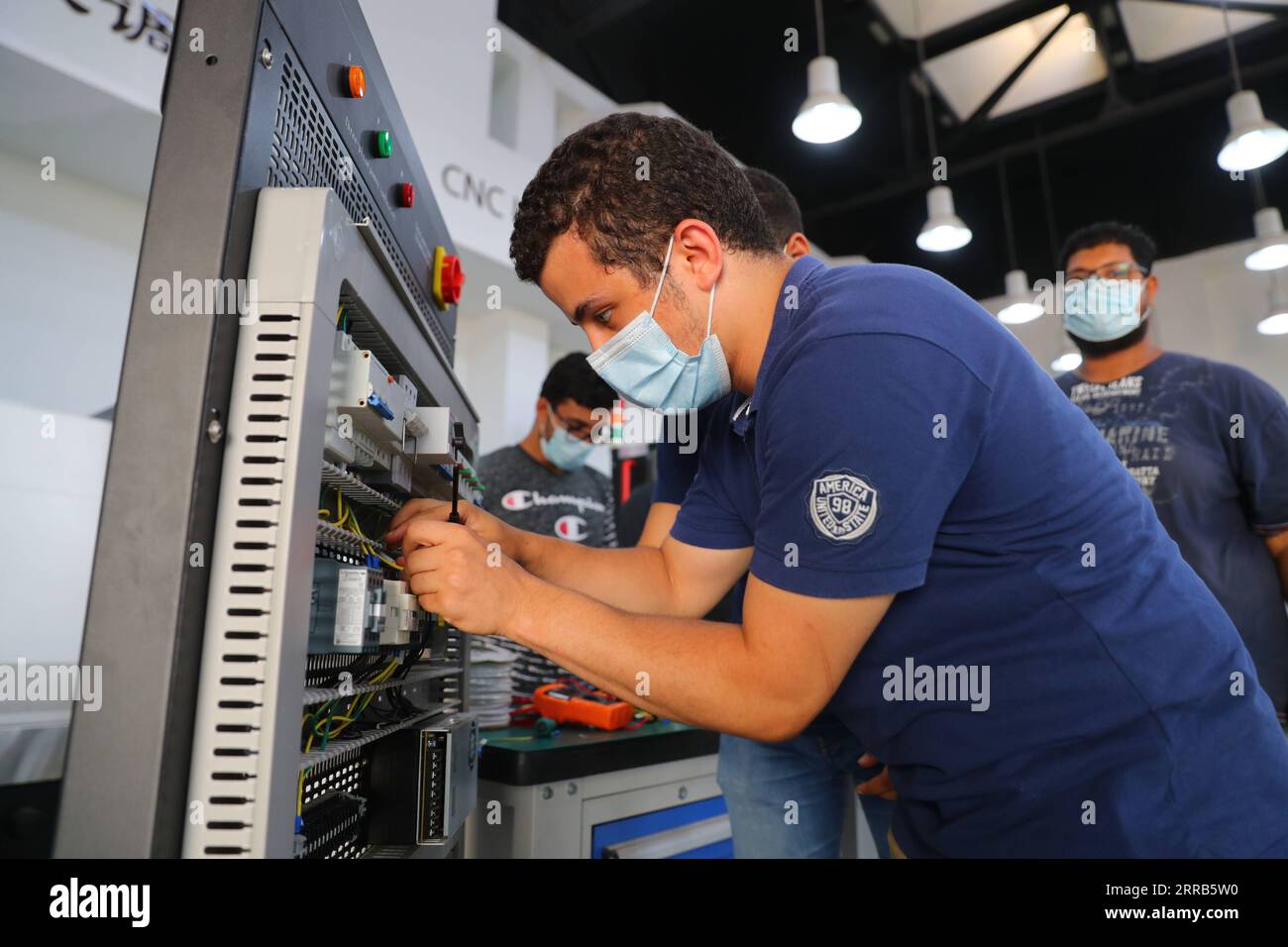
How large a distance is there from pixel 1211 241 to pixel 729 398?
5.88 m

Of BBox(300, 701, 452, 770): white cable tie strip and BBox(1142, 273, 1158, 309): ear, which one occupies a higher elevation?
BBox(1142, 273, 1158, 309): ear

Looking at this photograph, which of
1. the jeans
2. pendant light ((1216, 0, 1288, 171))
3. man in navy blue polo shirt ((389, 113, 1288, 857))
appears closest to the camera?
man in navy blue polo shirt ((389, 113, 1288, 857))

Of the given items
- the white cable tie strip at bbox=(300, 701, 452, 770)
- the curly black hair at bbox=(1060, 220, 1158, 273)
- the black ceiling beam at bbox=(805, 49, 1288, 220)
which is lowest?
the white cable tie strip at bbox=(300, 701, 452, 770)

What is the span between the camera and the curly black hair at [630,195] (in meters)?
0.90

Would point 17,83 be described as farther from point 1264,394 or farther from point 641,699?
point 1264,394

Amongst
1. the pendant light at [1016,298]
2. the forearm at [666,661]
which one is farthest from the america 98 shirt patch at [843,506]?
the pendant light at [1016,298]

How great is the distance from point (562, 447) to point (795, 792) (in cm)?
150

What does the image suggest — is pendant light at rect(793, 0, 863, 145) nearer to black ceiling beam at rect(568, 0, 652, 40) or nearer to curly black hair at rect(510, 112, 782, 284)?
black ceiling beam at rect(568, 0, 652, 40)

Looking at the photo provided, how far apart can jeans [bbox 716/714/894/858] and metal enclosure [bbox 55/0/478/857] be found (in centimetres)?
97

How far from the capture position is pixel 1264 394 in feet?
5.49

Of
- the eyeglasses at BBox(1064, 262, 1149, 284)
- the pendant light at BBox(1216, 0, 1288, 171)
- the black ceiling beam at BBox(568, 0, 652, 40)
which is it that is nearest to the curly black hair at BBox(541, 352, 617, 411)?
the eyeglasses at BBox(1064, 262, 1149, 284)

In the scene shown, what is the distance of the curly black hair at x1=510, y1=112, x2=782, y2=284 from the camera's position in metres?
0.90

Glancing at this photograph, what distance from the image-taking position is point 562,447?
258 centimetres
